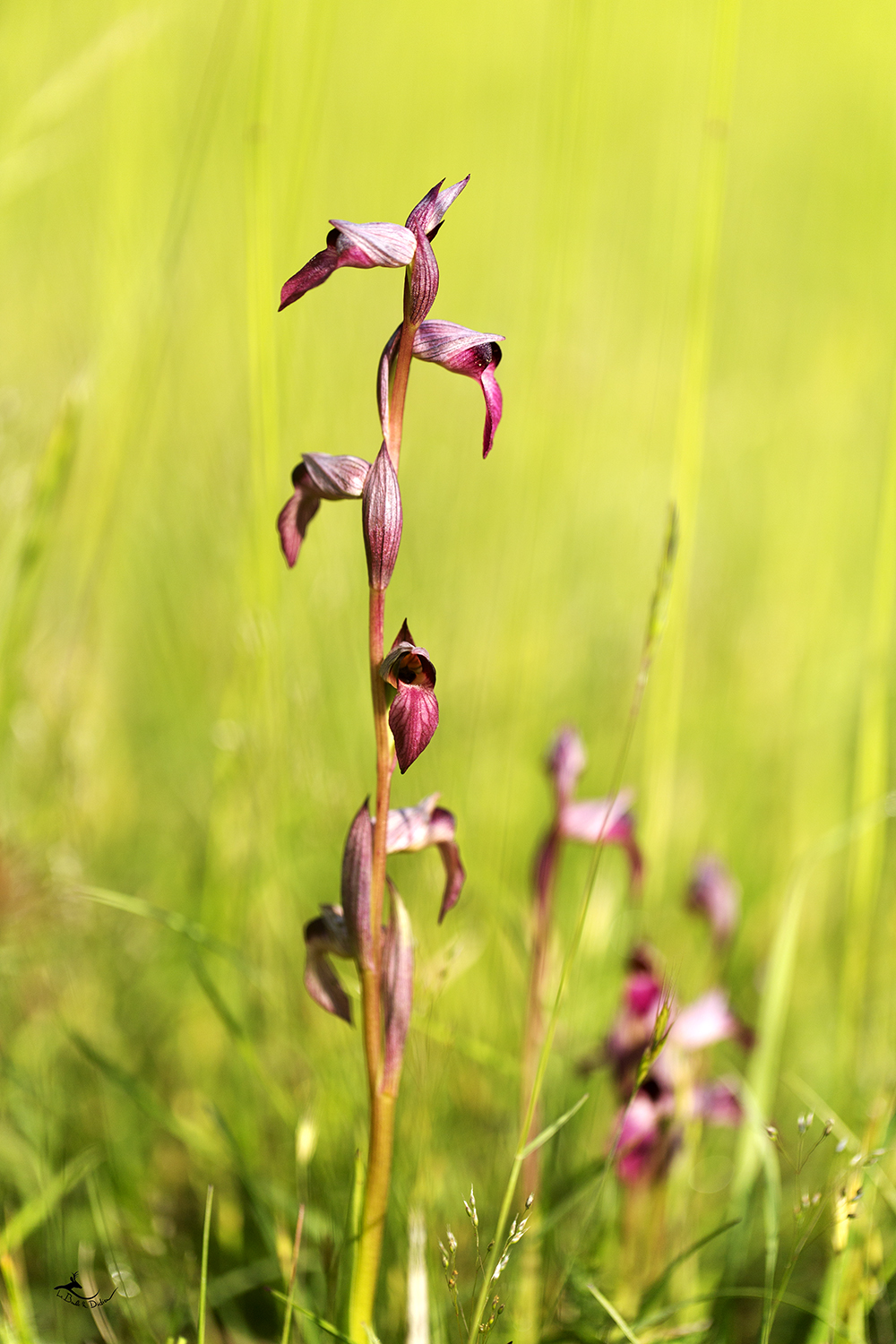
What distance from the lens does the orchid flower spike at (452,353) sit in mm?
725

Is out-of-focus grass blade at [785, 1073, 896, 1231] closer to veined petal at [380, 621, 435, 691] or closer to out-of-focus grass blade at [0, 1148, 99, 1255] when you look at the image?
veined petal at [380, 621, 435, 691]

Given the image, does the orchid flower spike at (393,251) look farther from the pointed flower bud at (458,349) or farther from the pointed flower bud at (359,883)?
the pointed flower bud at (359,883)

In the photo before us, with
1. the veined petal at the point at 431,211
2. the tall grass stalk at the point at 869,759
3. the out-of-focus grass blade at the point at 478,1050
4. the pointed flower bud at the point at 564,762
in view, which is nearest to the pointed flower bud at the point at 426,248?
the veined petal at the point at 431,211

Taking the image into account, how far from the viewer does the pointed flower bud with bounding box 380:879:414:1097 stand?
0.80 meters

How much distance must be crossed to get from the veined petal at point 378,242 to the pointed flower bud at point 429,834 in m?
0.39

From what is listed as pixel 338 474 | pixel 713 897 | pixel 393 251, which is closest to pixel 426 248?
pixel 393 251

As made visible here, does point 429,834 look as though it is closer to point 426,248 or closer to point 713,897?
point 426,248

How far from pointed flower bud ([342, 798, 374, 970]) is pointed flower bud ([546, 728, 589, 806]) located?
0.47 metres

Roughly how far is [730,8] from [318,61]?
1.74 ft

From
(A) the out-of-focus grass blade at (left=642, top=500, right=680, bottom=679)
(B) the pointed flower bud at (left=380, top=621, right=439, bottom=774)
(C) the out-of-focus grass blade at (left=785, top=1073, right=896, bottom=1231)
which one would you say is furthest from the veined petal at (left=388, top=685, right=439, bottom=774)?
(C) the out-of-focus grass blade at (left=785, top=1073, right=896, bottom=1231)

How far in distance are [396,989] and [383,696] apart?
0.23m

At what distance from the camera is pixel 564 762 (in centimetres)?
120

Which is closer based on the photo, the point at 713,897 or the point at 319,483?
the point at 319,483
